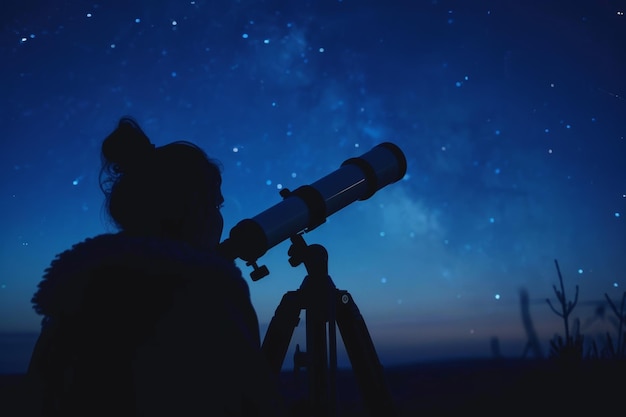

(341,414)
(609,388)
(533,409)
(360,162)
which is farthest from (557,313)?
(360,162)

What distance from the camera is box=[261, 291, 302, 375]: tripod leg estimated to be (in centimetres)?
244

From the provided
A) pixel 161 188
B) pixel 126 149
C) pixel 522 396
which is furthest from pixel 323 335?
pixel 522 396

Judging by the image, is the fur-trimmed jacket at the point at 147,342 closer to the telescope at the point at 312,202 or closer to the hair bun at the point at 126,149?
the hair bun at the point at 126,149

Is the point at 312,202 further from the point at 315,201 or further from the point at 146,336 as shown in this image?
the point at 146,336

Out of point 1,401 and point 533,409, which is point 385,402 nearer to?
point 533,409

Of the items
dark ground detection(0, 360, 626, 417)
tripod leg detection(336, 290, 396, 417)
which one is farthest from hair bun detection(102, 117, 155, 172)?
dark ground detection(0, 360, 626, 417)

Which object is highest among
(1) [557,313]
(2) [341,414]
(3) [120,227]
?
(3) [120,227]

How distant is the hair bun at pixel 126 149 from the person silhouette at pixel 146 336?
→ 1.38ft

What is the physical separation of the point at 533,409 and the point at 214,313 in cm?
775

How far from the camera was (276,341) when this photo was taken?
245cm

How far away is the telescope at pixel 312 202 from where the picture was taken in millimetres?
2543

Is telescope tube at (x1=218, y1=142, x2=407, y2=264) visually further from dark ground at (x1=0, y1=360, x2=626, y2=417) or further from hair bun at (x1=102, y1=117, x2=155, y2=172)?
dark ground at (x1=0, y1=360, x2=626, y2=417)

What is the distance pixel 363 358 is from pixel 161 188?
5.48 feet

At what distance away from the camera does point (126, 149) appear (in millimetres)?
1522
